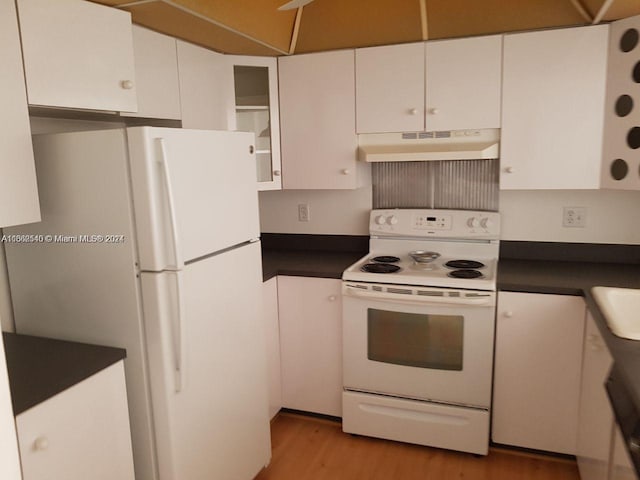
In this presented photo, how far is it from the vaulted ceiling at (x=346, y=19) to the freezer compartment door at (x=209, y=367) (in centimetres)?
99

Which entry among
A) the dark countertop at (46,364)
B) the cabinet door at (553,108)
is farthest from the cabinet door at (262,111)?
the dark countertop at (46,364)

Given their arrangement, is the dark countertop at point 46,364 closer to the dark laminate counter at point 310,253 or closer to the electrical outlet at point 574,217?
the dark laminate counter at point 310,253

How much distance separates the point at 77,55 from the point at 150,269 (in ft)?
2.63

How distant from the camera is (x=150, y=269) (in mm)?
1717

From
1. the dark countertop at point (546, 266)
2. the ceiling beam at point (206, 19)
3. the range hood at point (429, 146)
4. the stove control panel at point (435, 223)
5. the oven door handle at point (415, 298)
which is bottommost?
the oven door handle at point (415, 298)

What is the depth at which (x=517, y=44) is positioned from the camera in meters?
2.43

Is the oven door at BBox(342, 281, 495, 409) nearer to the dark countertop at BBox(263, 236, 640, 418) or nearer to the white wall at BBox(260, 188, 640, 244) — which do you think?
the dark countertop at BBox(263, 236, 640, 418)

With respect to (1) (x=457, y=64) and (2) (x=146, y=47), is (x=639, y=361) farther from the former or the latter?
(2) (x=146, y=47)

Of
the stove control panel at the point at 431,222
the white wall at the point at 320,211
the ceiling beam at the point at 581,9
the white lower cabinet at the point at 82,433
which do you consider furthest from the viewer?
the white wall at the point at 320,211

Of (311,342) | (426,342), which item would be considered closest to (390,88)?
(426,342)

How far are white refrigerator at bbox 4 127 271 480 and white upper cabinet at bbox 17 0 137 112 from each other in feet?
0.59

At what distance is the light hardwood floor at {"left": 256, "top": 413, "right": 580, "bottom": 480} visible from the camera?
2.45m

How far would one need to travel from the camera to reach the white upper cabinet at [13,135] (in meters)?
1.56

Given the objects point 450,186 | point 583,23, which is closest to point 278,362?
point 450,186
